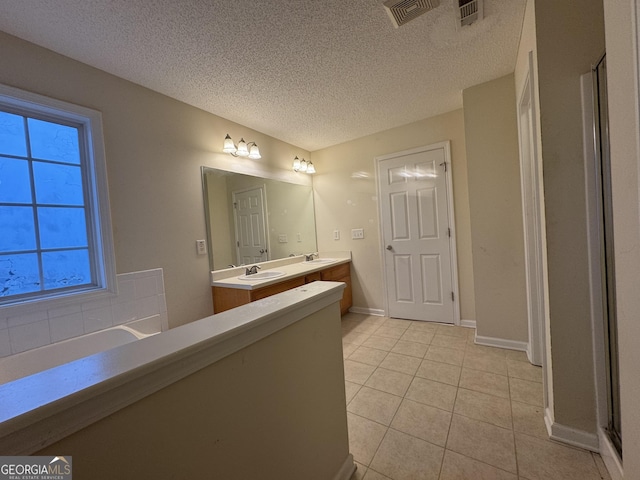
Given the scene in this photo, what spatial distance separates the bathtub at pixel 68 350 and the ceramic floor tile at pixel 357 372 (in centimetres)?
150

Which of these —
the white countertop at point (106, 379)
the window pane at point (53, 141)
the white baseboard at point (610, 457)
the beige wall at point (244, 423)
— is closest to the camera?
the white countertop at point (106, 379)

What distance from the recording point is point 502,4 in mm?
1418

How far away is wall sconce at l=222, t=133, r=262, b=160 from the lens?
8.00 ft


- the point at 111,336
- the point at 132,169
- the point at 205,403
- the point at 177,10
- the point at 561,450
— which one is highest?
the point at 177,10

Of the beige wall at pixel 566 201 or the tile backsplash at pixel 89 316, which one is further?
the tile backsplash at pixel 89 316

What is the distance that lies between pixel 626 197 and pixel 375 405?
5.38ft

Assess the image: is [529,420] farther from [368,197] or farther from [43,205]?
[43,205]

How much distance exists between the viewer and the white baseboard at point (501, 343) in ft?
7.22

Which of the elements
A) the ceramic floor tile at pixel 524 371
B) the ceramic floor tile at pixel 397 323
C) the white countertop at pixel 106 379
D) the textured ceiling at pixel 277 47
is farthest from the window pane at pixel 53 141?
the ceramic floor tile at pixel 524 371

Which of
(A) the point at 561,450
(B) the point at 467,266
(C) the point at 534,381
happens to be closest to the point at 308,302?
(A) the point at 561,450

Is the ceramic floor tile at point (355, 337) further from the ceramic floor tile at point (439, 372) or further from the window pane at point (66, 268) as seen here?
the window pane at point (66, 268)

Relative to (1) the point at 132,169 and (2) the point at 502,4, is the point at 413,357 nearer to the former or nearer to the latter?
(2) the point at 502,4

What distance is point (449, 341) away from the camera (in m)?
2.47

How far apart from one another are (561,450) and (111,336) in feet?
8.61
